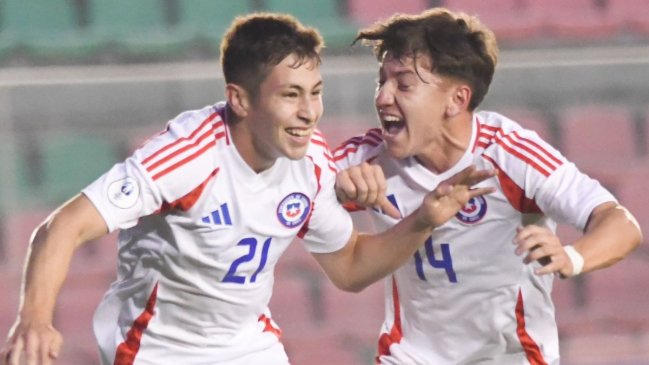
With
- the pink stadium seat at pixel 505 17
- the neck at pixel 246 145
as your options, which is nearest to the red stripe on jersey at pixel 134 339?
the neck at pixel 246 145

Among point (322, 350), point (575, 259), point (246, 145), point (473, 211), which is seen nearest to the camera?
point (575, 259)

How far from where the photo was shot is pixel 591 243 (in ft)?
9.52

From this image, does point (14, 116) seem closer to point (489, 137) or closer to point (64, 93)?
point (64, 93)

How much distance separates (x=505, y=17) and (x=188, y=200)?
2786 mm

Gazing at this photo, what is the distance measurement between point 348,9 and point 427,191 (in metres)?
2.24

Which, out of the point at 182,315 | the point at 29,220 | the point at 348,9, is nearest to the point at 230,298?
the point at 182,315

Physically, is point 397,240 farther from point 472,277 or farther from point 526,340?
point 526,340

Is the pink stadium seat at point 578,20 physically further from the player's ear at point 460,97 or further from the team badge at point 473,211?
the team badge at point 473,211

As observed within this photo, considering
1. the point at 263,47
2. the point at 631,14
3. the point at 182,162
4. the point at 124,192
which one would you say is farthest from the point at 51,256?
the point at 631,14

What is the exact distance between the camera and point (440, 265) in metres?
3.29

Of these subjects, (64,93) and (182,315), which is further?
(64,93)

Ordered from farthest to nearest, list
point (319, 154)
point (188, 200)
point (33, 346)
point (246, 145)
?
point (319, 154)
point (246, 145)
point (188, 200)
point (33, 346)

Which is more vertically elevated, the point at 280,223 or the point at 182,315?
the point at 280,223

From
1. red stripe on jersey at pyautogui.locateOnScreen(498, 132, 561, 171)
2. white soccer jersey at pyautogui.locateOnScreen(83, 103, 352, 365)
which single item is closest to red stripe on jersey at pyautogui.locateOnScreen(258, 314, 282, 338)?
white soccer jersey at pyautogui.locateOnScreen(83, 103, 352, 365)
